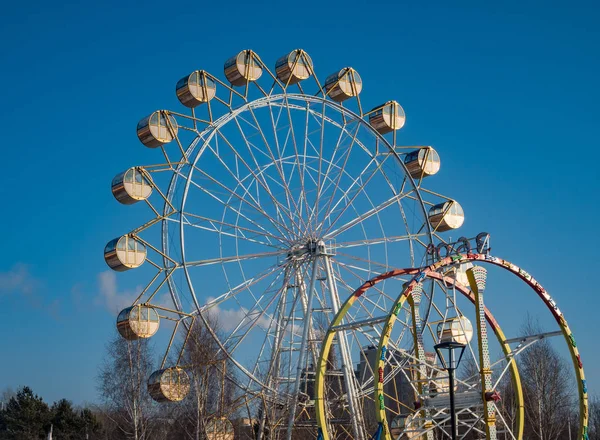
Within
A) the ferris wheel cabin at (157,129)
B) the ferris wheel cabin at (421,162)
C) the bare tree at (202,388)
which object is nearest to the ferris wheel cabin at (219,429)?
the bare tree at (202,388)

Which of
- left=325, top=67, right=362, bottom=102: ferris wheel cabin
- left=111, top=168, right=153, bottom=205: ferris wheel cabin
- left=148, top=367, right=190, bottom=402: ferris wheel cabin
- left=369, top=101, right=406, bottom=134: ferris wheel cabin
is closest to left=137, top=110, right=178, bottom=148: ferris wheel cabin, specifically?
left=111, top=168, right=153, bottom=205: ferris wheel cabin

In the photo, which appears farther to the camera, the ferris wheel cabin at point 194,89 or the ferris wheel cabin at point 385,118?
the ferris wheel cabin at point 385,118

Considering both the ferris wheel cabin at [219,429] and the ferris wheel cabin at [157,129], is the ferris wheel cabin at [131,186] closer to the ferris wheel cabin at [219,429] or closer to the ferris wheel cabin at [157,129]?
the ferris wheel cabin at [157,129]

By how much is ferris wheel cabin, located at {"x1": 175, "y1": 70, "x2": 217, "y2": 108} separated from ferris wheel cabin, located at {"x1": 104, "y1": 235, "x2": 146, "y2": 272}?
209 inches

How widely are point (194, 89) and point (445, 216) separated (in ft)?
33.4

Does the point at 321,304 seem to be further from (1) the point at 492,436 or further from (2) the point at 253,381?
(1) the point at 492,436

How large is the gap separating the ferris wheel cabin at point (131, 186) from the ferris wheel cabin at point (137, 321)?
346cm

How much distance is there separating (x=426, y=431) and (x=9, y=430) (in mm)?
42548

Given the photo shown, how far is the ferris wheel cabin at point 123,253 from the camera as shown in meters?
26.0

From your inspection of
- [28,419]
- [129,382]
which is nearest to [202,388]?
[129,382]

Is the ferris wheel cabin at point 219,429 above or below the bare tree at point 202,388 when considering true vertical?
below

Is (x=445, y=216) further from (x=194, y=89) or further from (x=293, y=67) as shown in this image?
(x=194, y=89)

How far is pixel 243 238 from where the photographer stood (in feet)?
90.5

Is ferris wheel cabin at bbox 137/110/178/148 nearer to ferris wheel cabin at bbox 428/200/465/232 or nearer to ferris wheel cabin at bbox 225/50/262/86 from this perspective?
ferris wheel cabin at bbox 225/50/262/86
